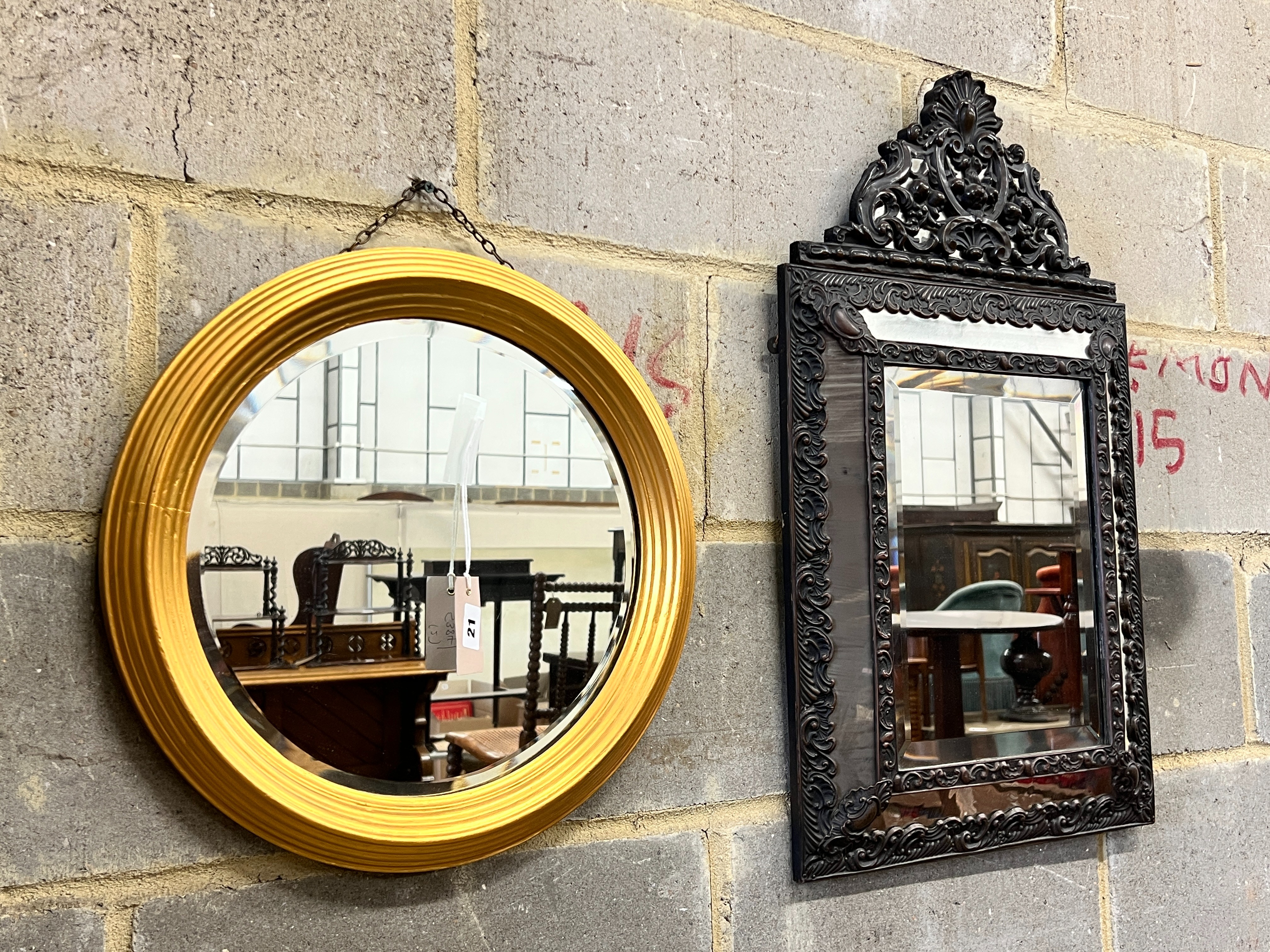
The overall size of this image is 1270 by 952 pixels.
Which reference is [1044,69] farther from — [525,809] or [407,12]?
[525,809]

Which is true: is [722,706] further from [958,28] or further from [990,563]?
[958,28]

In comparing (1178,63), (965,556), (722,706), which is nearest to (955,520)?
(965,556)

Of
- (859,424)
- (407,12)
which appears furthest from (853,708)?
(407,12)

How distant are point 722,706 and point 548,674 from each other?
0.21m

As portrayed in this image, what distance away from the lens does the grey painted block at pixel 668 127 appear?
1054mm

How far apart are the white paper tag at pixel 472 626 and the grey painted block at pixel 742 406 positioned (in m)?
0.27

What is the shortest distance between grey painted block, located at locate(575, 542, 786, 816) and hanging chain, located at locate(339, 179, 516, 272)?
1.18 feet

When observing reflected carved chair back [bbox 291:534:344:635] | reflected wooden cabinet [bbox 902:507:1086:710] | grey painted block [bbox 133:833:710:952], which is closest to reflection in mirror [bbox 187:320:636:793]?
reflected carved chair back [bbox 291:534:344:635]

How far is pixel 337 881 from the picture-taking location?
93 cm

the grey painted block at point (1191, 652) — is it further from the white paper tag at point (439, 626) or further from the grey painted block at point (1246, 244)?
the white paper tag at point (439, 626)

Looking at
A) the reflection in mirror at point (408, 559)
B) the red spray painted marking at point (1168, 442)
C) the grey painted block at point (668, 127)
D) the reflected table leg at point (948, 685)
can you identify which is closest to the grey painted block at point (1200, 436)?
the red spray painted marking at point (1168, 442)

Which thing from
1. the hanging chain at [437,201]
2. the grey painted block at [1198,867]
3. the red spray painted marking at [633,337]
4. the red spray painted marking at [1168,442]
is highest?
the hanging chain at [437,201]

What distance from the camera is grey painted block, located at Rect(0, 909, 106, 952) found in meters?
0.83

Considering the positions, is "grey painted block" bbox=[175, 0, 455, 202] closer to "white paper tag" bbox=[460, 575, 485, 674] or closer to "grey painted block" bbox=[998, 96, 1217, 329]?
"white paper tag" bbox=[460, 575, 485, 674]
